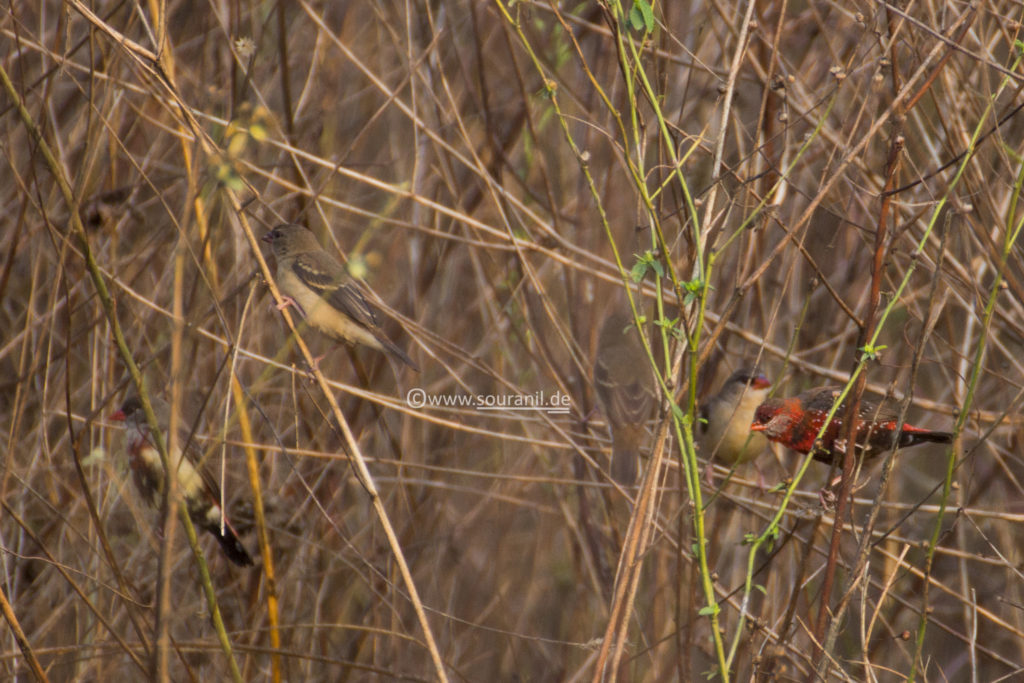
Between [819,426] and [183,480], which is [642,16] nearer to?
[819,426]

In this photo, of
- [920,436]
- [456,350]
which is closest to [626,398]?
[456,350]

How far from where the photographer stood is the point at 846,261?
15.9 feet

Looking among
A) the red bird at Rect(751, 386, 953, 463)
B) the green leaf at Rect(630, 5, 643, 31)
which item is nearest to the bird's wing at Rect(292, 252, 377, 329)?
the red bird at Rect(751, 386, 953, 463)

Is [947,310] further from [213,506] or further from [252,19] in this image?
[252,19]

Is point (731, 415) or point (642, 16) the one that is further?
point (731, 415)

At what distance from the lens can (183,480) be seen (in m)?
3.49

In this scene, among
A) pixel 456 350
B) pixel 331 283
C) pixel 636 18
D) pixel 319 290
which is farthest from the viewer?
pixel 319 290

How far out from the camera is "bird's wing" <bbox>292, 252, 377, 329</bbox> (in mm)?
3836

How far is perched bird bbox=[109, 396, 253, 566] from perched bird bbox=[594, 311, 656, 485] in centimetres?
153

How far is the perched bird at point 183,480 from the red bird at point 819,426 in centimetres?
208

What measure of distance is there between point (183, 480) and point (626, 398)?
69.2 inches

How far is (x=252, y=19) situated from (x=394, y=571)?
2841 millimetres

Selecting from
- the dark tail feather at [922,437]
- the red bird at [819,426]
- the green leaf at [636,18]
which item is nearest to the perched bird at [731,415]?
the red bird at [819,426]

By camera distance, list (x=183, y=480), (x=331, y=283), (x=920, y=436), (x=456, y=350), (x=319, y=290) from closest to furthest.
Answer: (x=920, y=436) → (x=183, y=480) → (x=456, y=350) → (x=331, y=283) → (x=319, y=290)
